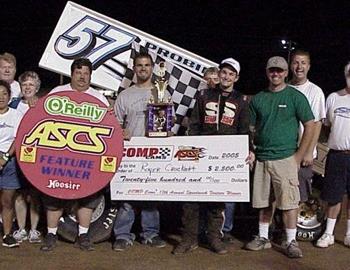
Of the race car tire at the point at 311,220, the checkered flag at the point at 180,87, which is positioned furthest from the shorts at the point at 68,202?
the race car tire at the point at 311,220

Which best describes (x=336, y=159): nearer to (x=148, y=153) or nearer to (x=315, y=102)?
(x=315, y=102)

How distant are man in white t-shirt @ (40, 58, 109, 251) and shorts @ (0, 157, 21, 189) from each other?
0.31m

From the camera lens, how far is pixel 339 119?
6.62 m

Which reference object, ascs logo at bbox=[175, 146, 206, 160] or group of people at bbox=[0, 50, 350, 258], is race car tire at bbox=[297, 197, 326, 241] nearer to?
group of people at bbox=[0, 50, 350, 258]

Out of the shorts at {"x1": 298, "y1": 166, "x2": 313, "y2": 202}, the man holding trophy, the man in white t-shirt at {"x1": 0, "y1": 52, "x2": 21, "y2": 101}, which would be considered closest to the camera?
the man holding trophy

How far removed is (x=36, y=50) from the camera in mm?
12688

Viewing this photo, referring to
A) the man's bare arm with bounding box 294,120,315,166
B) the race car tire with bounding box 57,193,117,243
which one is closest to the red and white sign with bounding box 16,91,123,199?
the race car tire with bounding box 57,193,117,243

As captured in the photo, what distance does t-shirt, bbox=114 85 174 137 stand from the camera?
21.6 feet

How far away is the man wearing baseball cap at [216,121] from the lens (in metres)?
6.36

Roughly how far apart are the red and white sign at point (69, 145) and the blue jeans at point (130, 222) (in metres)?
0.41

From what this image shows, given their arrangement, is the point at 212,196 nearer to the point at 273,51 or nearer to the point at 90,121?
the point at 90,121

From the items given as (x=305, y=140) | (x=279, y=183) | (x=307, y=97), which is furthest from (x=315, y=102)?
(x=279, y=183)

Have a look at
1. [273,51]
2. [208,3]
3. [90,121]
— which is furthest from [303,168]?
[208,3]

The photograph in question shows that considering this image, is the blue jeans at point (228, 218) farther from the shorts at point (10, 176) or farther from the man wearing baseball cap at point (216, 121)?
the shorts at point (10, 176)
